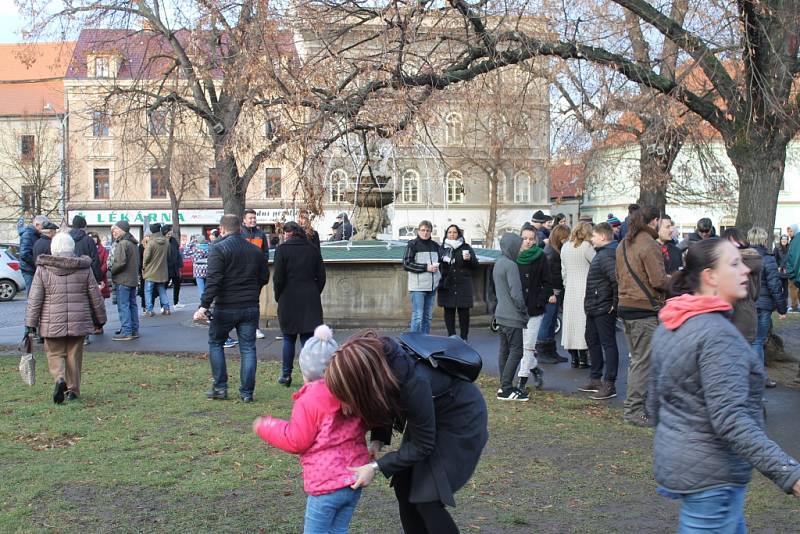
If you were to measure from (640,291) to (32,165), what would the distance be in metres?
48.2

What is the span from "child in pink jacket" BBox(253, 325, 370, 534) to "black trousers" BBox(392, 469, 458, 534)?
7.7 inches

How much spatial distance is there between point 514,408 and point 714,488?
18.3ft

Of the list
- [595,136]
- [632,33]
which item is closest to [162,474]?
[632,33]

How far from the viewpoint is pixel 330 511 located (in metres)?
3.94

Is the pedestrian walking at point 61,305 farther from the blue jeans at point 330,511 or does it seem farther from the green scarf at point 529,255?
the blue jeans at point 330,511

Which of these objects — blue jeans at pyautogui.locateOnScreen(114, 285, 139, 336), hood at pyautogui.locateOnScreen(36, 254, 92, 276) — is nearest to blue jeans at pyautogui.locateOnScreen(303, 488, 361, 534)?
hood at pyautogui.locateOnScreen(36, 254, 92, 276)

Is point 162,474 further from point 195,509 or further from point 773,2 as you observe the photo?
point 773,2

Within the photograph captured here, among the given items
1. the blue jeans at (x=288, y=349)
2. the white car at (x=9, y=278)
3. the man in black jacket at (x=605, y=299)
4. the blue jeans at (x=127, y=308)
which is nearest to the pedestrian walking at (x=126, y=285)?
the blue jeans at (x=127, y=308)

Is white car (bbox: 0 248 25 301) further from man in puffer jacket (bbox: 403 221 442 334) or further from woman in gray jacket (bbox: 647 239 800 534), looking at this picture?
woman in gray jacket (bbox: 647 239 800 534)

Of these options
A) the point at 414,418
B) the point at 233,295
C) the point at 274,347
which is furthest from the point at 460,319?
the point at 414,418

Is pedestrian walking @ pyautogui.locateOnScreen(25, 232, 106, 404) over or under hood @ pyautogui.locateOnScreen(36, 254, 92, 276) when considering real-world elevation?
under

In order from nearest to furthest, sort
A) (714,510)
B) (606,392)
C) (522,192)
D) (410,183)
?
(714,510), (606,392), (410,183), (522,192)

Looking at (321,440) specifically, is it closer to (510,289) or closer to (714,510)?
(714,510)

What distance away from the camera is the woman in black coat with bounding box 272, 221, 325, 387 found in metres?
9.89
